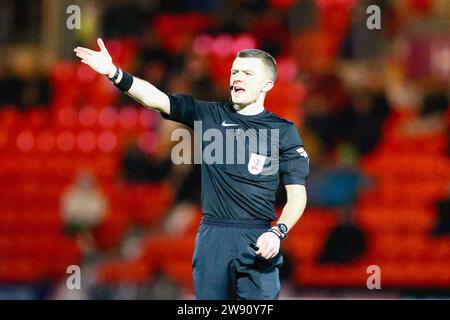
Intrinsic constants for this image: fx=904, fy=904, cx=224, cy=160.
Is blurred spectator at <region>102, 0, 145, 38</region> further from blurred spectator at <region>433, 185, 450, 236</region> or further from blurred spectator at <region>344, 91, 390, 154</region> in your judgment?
blurred spectator at <region>433, 185, 450, 236</region>

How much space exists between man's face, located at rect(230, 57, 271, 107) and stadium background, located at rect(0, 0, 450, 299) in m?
4.31

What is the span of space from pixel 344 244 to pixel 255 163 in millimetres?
4763

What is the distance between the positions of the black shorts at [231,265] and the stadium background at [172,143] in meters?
4.08

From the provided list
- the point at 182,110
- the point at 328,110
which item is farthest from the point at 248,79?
the point at 328,110

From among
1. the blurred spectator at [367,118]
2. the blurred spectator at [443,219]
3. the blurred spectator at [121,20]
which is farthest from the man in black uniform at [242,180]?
the blurred spectator at [121,20]

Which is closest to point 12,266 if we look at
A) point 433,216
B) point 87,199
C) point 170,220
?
point 87,199

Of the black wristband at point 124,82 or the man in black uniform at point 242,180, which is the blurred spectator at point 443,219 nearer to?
the man in black uniform at point 242,180

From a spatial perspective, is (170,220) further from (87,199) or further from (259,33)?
(259,33)

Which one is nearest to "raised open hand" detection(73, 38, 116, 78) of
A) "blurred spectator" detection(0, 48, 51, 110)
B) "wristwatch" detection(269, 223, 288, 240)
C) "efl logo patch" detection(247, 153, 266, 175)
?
"efl logo patch" detection(247, 153, 266, 175)

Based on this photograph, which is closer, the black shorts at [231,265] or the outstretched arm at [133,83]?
the outstretched arm at [133,83]

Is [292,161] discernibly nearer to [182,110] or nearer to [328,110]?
[182,110]

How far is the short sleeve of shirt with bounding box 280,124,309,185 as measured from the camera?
4215mm

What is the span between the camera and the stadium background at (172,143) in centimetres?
883

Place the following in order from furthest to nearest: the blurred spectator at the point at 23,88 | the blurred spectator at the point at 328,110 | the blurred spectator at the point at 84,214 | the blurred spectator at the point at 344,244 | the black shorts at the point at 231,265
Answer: the blurred spectator at the point at 23,88
the blurred spectator at the point at 328,110
the blurred spectator at the point at 84,214
the blurred spectator at the point at 344,244
the black shorts at the point at 231,265
